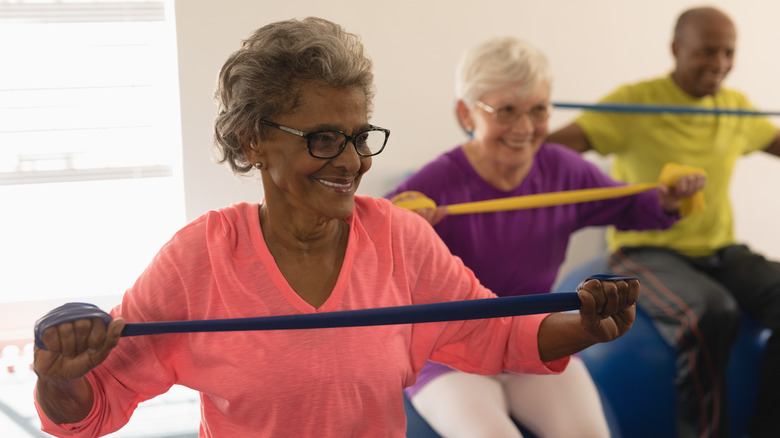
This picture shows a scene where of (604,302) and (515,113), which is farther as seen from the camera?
(515,113)

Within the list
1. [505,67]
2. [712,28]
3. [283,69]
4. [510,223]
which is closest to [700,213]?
[712,28]

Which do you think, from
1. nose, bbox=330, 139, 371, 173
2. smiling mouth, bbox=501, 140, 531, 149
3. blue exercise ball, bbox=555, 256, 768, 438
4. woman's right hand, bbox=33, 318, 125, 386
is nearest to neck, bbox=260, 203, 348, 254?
nose, bbox=330, 139, 371, 173

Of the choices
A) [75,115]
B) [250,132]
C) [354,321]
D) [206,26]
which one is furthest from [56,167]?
[354,321]

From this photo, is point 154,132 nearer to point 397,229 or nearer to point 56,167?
point 56,167

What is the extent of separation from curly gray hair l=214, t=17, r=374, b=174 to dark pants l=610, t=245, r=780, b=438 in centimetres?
155

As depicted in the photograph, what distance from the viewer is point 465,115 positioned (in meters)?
2.51

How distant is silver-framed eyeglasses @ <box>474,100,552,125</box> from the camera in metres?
2.32

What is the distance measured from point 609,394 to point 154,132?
220 centimetres

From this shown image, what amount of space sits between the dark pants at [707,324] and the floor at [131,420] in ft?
5.62

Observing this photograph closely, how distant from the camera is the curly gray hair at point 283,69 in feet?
4.67

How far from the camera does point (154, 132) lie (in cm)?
356

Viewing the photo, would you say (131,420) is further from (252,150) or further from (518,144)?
(252,150)

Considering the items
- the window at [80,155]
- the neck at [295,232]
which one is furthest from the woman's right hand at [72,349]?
the window at [80,155]

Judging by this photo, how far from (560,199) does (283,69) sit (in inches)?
46.2
